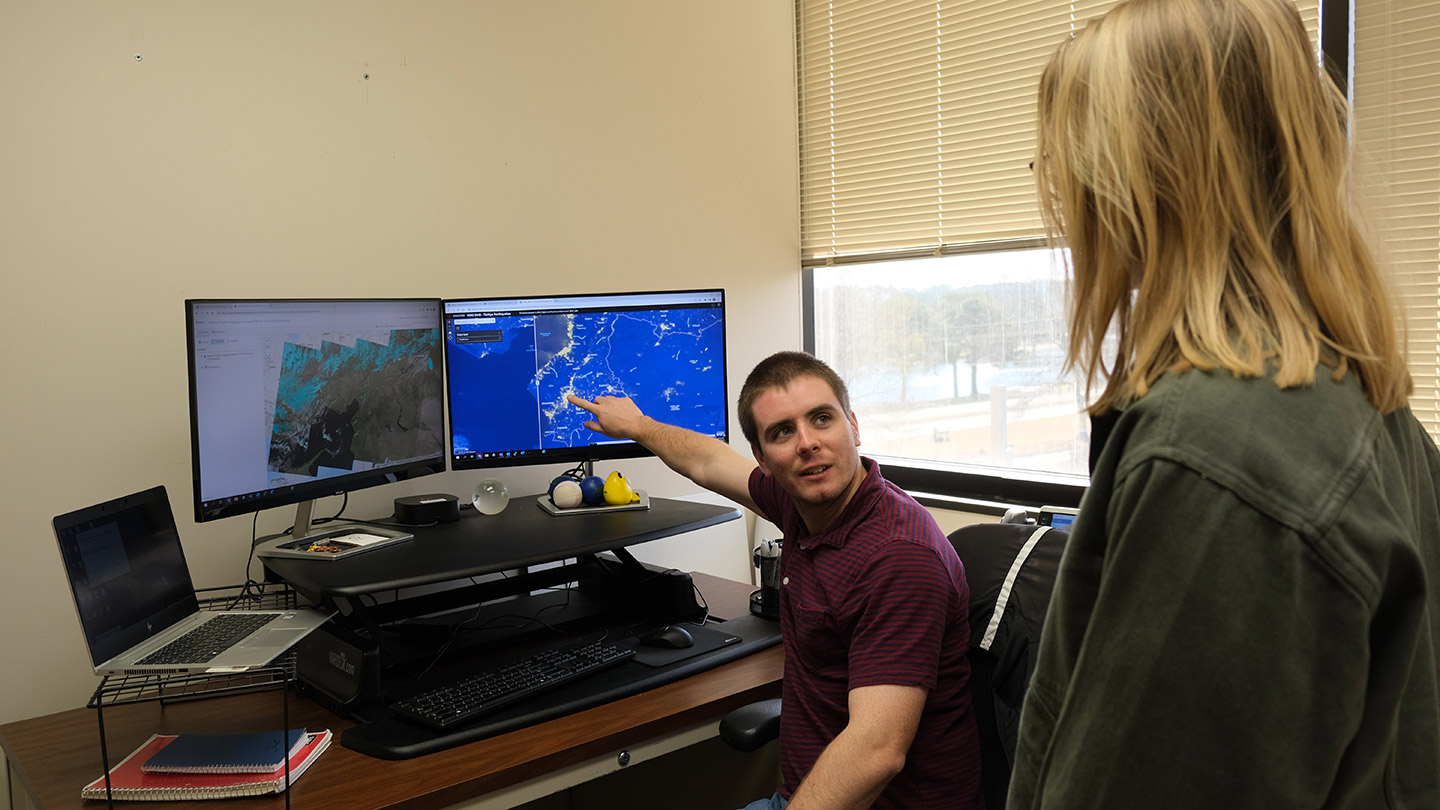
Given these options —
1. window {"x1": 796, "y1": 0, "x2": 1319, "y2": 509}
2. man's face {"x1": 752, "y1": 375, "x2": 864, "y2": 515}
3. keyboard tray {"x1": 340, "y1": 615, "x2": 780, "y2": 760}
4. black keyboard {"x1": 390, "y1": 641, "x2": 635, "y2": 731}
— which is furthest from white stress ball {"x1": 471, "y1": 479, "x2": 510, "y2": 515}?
window {"x1": 796, "y1": 0, "x2": 1319, "y2": 509}

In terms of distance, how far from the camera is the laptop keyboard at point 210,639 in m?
1.36

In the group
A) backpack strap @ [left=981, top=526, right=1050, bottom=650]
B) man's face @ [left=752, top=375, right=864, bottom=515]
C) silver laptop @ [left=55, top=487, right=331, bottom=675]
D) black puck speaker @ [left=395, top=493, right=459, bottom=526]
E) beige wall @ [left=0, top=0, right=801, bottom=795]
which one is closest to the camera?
silver laptop @ [left=55, top=487, right=331, bottom=675]

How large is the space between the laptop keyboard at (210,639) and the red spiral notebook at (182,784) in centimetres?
18

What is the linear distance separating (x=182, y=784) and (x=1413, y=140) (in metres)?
2.56

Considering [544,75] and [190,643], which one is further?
[544,75]

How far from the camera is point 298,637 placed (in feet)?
4.75

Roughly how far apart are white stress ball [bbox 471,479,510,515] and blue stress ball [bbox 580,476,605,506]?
17cm

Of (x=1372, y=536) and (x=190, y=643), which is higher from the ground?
(x=1372, y=536)

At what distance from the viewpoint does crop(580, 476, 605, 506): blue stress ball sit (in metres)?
2.15

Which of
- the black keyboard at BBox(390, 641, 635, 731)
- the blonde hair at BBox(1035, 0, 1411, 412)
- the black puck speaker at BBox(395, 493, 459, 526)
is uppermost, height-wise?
the blonde hair at BBox(1035, 0, 1411, 412)

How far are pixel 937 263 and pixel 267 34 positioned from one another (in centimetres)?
186

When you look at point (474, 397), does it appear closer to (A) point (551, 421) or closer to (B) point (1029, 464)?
(A) point (551, 421)

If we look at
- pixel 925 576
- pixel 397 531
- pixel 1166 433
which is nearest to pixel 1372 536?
pixel 1166 433

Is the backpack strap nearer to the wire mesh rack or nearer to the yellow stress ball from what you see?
the yellow stress ball
